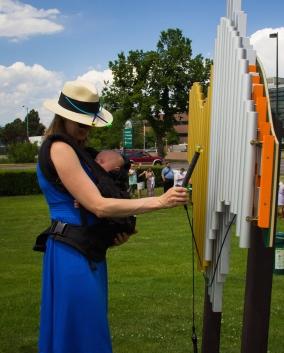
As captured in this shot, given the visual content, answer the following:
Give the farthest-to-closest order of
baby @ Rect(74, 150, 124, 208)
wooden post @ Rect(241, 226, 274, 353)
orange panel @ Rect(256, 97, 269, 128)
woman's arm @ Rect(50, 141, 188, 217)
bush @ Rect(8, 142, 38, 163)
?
1. bush @ Rect(8, 142, 38, 163)
2. wooden post @ Rect(241, 226, 274, 353)
3. baby @ Rect(74, 150, 124, 208)
4. woman's arm @ Rect(50, 141, 188, 217)
5. orange panel @ Rect(256, 97, 269, 128)

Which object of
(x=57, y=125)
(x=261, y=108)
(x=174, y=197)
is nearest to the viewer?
(x=261, y=108)

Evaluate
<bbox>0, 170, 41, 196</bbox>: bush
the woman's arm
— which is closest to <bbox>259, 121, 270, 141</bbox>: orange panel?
the woman's arm

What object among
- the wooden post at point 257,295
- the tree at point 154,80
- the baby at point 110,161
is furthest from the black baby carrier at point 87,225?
the tree at point 154,80

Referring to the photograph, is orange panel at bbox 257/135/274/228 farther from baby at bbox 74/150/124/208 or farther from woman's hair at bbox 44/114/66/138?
woman's hair at bbox 44/114/66/138

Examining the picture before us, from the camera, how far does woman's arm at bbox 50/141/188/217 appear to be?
2879 mm

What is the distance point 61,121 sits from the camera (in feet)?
10.4

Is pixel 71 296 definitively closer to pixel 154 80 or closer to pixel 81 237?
pixel 81 237

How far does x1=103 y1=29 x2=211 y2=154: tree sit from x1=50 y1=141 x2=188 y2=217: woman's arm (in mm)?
55489

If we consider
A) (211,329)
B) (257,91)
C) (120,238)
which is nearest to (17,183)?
(211,329)

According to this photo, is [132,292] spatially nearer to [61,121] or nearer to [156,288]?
[156,288]

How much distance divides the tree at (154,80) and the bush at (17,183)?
30.9 m

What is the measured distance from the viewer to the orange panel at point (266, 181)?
2.50 m

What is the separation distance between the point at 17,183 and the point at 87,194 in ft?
84.1

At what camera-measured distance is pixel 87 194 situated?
9.53ft
